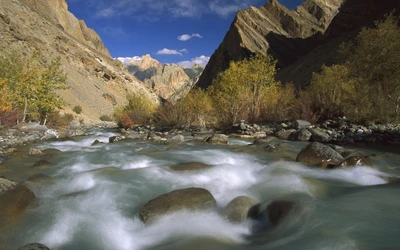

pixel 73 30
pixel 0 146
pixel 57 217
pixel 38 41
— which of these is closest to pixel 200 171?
pixel 57 217

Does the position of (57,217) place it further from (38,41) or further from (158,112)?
(38,41)

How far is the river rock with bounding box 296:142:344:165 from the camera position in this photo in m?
6.99

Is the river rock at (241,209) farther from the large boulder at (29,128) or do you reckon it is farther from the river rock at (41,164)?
the large boulder at (29,128)

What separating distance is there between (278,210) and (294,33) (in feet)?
398

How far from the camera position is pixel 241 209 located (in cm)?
419

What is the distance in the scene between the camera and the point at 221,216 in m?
4.12

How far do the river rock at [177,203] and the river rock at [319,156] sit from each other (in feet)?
11.9

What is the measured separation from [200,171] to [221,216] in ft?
7.45

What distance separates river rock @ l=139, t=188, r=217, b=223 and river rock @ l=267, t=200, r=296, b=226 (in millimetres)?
950

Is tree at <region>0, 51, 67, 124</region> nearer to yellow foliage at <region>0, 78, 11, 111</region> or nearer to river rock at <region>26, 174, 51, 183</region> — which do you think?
yellow foliage at <region>0, 78, 11, 111</region>

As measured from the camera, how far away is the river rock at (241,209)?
404 cm

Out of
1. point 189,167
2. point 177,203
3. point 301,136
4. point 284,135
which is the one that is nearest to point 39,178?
point 189,167

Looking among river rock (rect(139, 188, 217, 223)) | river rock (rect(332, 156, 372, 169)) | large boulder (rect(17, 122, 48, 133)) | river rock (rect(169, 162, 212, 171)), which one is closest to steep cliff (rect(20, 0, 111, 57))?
large boulder (rect(17, 122, 48, 133))

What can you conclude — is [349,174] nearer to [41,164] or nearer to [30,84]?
[41,164]
